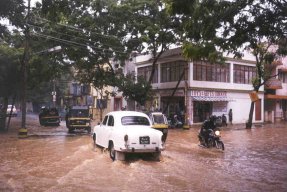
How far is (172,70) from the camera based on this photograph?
4100cm

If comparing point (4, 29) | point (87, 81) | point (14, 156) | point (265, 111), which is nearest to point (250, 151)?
point (14, 156)

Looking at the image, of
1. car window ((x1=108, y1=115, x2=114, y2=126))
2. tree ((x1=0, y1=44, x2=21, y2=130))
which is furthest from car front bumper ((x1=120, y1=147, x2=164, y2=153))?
tree ((x1=0, y1=44, x2=21, y2=130))

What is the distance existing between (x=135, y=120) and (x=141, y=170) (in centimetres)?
281

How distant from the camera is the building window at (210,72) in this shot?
131 feet

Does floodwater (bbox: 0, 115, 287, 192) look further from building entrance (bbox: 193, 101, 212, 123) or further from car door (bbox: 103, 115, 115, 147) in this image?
building entrance (bbox: 193, 101, 212, 123)

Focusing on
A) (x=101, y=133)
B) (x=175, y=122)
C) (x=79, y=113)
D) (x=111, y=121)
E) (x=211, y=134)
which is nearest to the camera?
(x=111, y=121)

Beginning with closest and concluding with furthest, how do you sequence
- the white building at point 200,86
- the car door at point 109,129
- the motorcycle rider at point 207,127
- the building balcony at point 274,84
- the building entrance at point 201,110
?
the car door at point 109,129 < the motorcycle rider at point 207,127 < the white building at point 200,86 < the building entrance at point 201,110 < the building balcony at point 274,84

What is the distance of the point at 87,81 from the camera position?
3788 cm

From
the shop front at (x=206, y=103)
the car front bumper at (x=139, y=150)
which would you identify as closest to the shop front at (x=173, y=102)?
the shop front at (x=206, y=103)

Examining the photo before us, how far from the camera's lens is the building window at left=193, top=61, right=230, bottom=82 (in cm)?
3991

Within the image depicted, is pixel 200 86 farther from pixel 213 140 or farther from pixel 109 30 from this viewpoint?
pixel 213 140

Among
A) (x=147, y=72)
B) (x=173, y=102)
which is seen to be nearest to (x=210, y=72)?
(x=173, y=102)

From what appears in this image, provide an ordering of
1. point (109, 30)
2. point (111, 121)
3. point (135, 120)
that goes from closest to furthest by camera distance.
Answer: point (135, 120), point (111, 121), point (109, 30)

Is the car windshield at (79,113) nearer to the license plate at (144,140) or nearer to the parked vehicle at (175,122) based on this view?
the parked vehicle at (175,122)
